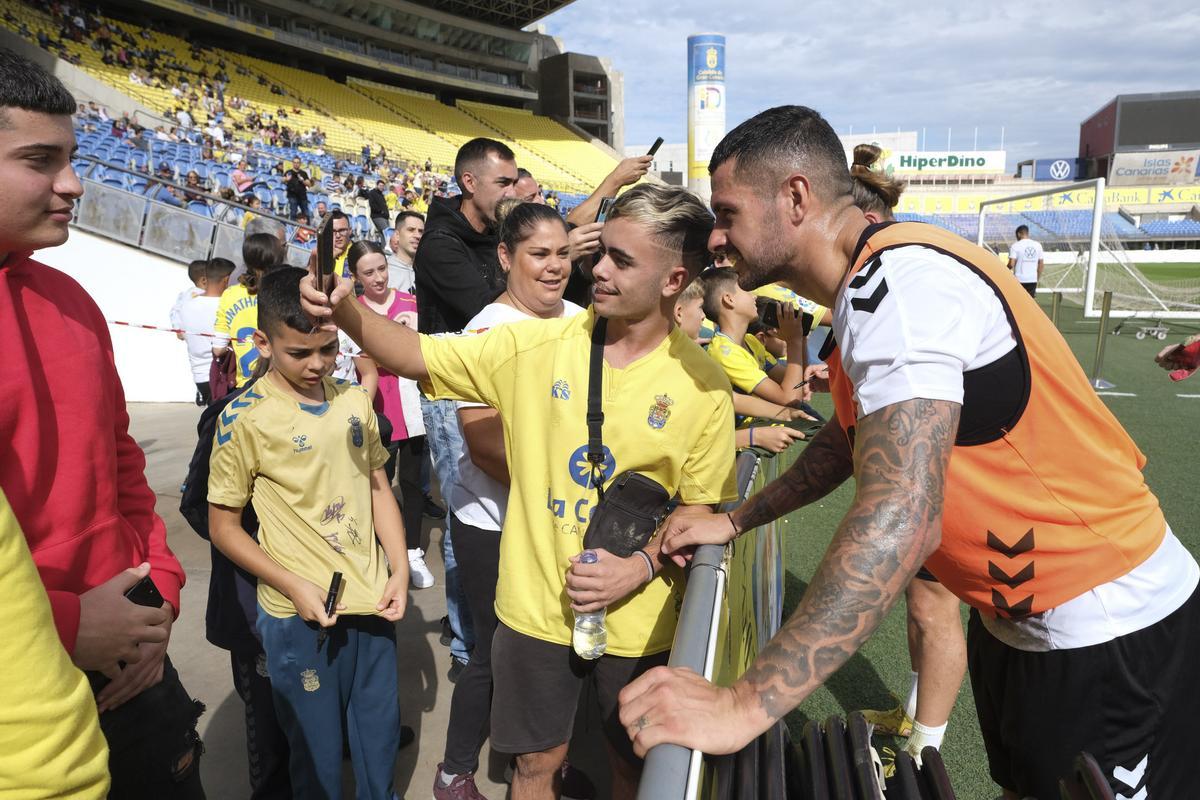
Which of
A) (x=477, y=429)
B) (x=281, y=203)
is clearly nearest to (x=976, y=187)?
(x=281, y=203)

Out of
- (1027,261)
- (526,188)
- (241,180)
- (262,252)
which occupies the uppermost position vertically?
(241,180)

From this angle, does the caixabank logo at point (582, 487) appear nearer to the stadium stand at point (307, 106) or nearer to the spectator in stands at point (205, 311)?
the spectator in stands at point (205, 311)

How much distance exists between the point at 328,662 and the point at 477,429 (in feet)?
3.01

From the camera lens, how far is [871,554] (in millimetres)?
1134

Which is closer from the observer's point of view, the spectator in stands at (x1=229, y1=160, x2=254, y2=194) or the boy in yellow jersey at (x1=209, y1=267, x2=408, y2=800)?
the boy in yellow jersey at (x1=209, y1=267, x2=408, y2=800)

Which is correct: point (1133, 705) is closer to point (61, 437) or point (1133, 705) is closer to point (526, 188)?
point (61, 437)

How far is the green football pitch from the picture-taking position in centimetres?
294

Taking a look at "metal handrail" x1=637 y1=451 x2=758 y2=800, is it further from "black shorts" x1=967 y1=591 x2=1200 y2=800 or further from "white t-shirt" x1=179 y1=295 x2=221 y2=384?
"white t-shirt" x1=179 y1=295 x2=221 y2=384

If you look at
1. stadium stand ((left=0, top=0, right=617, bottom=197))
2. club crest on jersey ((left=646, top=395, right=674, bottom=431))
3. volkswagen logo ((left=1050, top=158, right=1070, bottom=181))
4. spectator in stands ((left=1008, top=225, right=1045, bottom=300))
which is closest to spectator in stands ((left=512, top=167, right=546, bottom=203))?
club crest on jersey ((left=646, top=395, right=674, bottom=431))

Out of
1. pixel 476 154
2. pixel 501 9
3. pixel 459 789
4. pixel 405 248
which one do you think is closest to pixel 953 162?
pixel 501 9

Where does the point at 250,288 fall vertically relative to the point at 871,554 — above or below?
above

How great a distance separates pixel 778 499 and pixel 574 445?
63 cm

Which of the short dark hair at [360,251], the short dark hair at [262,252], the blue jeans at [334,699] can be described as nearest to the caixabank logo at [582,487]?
the blue jeans at [334,699]

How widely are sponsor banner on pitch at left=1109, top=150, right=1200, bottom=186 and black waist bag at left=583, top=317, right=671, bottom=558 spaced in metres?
70.7
